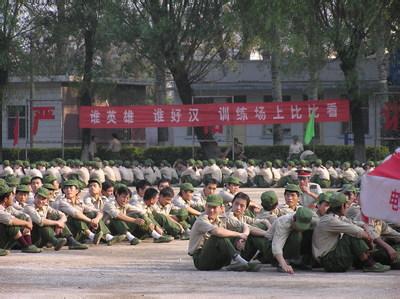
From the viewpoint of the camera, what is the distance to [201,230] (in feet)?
41.7

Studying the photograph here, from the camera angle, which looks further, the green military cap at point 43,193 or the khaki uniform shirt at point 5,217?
the green military cap at point 43,193

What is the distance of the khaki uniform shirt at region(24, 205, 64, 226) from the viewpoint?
1510 cm

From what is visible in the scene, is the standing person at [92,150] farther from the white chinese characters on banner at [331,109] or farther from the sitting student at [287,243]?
the sitting student at [287,243]

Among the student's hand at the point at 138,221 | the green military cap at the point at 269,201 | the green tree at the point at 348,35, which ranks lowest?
the student's hand at the point at 138,221

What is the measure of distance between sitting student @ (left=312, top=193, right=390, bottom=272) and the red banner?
18.4 m

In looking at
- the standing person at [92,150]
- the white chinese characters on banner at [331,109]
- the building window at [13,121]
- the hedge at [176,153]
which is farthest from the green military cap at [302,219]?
the building window at [13,121]

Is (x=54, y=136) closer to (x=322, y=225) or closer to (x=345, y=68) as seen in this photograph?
(x=345, y=68)

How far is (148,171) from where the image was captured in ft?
102

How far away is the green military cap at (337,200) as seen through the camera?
12344mm

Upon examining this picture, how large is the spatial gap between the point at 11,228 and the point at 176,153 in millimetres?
23446

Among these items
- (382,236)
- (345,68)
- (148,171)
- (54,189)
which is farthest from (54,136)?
(382,236)

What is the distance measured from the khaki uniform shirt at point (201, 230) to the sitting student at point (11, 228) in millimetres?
2924

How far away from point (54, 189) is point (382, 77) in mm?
20830

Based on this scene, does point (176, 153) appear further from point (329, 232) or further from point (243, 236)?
point (329, 232)
